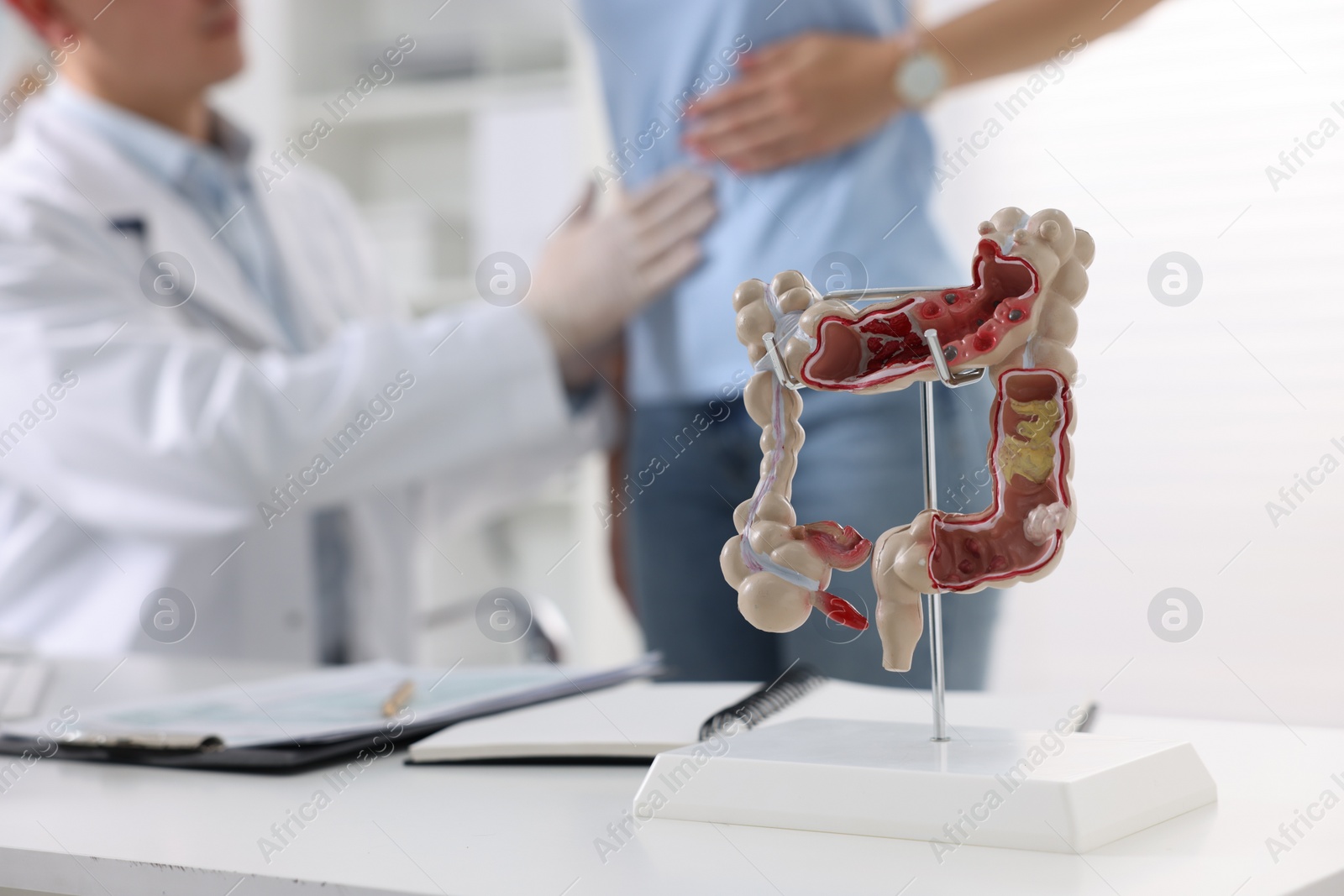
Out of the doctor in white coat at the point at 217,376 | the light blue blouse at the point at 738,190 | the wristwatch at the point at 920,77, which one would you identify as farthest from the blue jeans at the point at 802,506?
the wristwatch at the point at 920,77

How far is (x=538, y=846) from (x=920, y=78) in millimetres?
881

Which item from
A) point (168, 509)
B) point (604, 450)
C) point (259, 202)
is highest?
point (259, 202)

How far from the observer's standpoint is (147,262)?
138 cm

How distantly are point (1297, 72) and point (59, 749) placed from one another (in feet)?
3.78

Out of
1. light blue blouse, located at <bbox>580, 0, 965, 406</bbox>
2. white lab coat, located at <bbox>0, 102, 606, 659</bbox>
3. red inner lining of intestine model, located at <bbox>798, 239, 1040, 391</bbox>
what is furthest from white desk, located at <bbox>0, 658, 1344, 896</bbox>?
white lab coat, located at <bbox>0, 102, 606, 659</bbox>

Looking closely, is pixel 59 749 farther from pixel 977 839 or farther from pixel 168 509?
pixel 168 509

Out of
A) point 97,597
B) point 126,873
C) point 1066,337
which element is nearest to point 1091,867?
point 1066,337

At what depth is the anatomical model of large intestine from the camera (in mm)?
415

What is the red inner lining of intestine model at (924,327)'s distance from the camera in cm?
42

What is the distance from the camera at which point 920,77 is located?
1.09 metres

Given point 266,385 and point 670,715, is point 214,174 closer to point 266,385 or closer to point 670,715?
point 266,385

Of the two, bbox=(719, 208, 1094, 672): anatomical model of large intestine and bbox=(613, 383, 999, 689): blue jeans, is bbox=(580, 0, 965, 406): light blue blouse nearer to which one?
bbox=(613, 383, 999, 689): blue jeans

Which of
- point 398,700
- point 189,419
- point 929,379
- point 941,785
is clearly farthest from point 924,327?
point 189,419

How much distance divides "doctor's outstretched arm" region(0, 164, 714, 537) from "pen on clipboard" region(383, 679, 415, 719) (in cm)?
56
